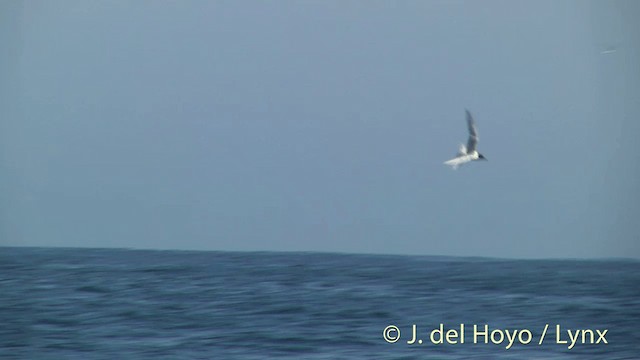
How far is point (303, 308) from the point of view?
23.8m

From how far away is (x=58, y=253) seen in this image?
4562cm

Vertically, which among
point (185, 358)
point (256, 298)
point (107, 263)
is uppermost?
point (107, 263)

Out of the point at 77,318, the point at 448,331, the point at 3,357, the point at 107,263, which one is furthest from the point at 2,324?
the point at 107,263

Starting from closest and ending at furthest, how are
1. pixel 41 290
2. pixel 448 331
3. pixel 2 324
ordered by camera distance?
pixel 448 331
pixel 2 324
pixel 41 290

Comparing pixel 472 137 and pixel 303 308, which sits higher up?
pixel 472 137

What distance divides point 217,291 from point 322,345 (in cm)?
1026

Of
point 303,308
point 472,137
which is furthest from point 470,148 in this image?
point 303,308

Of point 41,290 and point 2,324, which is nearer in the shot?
point 2,324

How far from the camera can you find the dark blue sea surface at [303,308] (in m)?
18.6

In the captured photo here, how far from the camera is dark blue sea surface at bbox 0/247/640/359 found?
18.6 m

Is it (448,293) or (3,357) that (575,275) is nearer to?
(448,293)

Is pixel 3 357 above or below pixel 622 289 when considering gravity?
below

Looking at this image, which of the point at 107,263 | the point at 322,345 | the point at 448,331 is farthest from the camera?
the point at 107,263

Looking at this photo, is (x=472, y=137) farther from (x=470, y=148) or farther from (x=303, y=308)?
(x=303, y=308)
